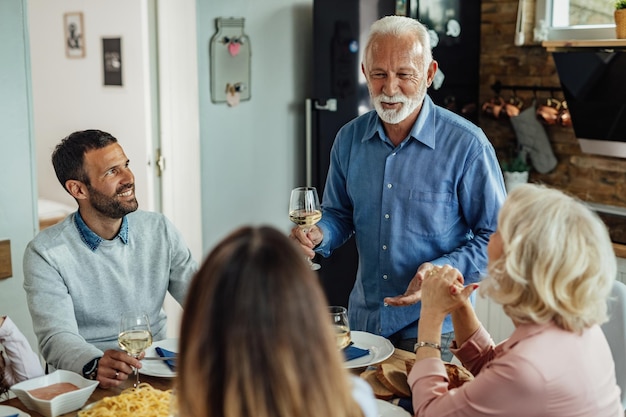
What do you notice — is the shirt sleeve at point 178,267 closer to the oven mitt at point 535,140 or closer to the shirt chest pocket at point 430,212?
the shirt chest pocket at point 430,212

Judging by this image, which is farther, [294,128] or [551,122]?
[294,128]

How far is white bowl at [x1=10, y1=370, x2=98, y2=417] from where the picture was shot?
Result: 68.2 inches

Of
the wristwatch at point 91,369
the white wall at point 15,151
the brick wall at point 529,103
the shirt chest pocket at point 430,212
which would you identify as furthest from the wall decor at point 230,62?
the wristwatch at point 91,369

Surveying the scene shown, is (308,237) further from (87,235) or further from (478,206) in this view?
(87,235)

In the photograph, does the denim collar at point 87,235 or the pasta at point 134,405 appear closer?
the pasta at point 134,405

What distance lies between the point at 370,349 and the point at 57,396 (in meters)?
0.75

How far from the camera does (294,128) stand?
441 cm

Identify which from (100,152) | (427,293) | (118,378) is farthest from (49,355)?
(427,293)

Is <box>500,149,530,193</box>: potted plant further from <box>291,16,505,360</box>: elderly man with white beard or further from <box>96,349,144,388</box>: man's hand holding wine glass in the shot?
<box>96,349,144,388</box>: man's hand holding wine glass

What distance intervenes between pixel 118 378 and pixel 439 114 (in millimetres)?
1191

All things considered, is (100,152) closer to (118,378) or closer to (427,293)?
(118,378)

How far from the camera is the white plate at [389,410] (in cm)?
173

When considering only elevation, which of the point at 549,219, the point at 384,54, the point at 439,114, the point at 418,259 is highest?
the point at 384,54

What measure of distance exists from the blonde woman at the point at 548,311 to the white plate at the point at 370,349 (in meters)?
0.38
